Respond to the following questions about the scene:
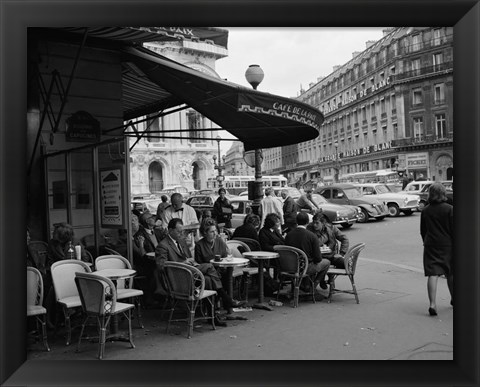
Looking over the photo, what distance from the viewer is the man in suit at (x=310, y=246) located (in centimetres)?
721

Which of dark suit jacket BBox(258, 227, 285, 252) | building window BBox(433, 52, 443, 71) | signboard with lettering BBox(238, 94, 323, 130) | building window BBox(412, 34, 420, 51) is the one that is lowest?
dark suit jacket BBox(258, 227, 285, 252)

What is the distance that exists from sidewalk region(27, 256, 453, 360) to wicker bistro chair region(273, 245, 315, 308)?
30 cm

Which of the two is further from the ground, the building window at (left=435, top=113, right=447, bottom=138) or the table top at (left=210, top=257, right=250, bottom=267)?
the building window at (left=435, top=113, right=447, bottom=138)

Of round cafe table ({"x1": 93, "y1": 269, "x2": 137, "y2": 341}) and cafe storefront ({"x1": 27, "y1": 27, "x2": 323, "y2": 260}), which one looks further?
cafe storefront ({"x1": 27, "y1": 27, "x2": 323, "y2": 260})

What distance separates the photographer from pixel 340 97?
62281 millimetres

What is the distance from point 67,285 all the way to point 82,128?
4.07 meters

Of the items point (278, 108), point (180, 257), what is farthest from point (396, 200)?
point (180, 257)

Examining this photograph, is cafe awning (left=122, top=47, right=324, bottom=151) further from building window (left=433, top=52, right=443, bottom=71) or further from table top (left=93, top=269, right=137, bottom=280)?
building window (left=433, top=52, right=443, bottom=71)

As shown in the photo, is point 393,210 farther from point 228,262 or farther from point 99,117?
point 228,262

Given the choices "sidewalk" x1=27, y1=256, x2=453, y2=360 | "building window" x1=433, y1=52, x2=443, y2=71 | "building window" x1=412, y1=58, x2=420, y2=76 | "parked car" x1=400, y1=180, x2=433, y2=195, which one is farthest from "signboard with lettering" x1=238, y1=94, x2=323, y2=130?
"building window" x1=412, y1=58, x2=420, y2=76

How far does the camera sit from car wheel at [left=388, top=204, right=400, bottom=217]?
21.9 metres
